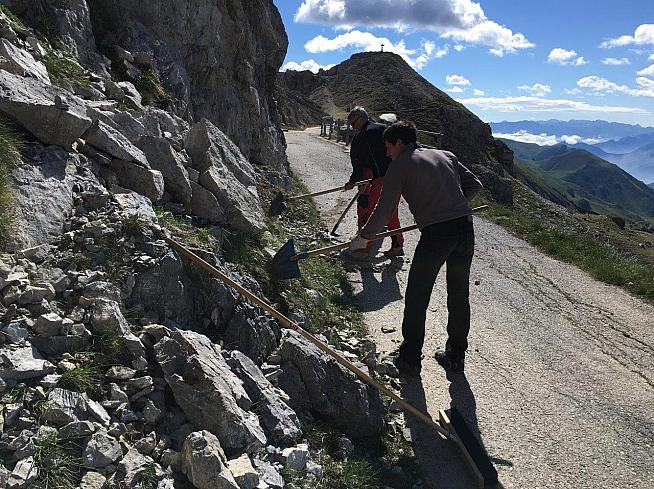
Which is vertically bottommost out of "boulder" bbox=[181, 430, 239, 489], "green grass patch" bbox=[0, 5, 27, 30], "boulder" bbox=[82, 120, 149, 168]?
"boulder" bbox=[181, 430, 239, 489]

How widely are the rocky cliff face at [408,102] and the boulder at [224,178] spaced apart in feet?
143

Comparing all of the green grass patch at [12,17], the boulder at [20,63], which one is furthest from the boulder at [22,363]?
the green grass patch at [12,17]

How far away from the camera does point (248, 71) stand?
1761 centimetres

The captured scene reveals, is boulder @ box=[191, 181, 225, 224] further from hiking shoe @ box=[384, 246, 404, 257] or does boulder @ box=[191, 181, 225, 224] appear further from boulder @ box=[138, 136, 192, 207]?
hiking shoe @ box=[384, 246, 404, 257]

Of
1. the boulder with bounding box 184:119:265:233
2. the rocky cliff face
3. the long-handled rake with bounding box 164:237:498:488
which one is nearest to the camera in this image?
the long-handled rake with bounding box 164:237:498:488

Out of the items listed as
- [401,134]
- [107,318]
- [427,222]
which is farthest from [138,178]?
[427,222]

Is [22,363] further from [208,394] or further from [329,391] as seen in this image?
[329,391]

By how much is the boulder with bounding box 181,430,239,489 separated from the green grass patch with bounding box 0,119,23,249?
246 centimetres

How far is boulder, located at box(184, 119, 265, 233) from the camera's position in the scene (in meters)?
7.32

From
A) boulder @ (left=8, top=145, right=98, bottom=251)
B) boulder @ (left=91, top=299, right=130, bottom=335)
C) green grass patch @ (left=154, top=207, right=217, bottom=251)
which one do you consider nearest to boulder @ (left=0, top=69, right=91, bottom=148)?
boulder @ (left=8, top=145, right=98, bottom=251)

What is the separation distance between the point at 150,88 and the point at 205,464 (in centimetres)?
896

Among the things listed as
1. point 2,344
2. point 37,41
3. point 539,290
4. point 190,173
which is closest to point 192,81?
point 37,41

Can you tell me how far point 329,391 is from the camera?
5109 millimetres

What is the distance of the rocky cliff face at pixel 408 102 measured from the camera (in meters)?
65.9
